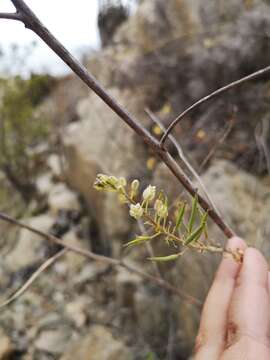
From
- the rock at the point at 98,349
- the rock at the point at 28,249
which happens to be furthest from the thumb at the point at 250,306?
the rock at the point at 28,249

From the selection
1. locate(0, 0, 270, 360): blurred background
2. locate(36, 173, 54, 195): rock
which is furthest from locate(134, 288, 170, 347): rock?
locate(36, 173, 54, 195): rock

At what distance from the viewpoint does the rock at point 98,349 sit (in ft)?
10.6

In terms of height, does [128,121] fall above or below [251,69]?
below

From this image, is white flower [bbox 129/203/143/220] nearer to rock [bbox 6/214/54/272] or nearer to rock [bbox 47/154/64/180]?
rock [bbox 6/214/54/272]

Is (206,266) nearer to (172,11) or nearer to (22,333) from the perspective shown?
(22,333)

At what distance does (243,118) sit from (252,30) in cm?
103

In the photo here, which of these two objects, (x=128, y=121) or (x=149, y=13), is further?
(x=149, y=13)

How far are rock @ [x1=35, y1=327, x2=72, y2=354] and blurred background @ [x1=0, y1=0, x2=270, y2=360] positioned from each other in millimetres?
14

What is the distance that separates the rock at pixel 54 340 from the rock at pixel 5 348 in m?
0.26

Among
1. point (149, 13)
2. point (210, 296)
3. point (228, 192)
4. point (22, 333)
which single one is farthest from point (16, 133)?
point (210, 296)

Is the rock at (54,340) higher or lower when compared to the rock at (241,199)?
lower

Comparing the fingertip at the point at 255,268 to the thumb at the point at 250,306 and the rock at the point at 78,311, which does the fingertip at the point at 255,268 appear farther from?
the rock at the point at 78,311

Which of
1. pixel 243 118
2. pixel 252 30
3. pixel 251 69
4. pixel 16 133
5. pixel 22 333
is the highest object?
pixel 16 133

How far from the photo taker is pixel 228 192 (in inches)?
109
